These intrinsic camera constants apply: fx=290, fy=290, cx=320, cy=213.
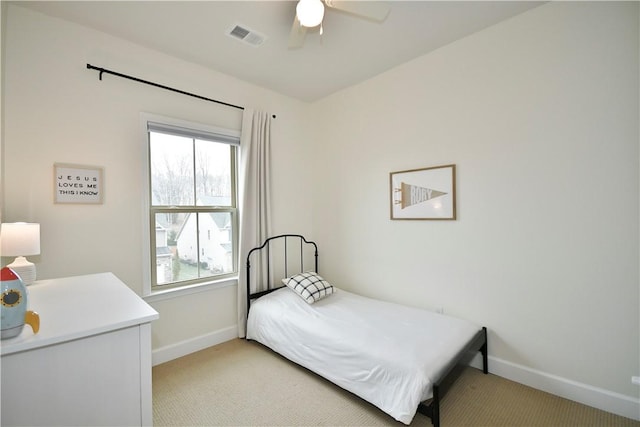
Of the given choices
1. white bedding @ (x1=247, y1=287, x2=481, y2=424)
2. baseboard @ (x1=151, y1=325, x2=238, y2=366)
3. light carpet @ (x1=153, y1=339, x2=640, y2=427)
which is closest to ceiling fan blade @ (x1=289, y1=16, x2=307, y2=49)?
white bedding @ (x1=247, y1=287, x2=481, y2=424)

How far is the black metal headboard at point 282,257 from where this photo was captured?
10.3 feet

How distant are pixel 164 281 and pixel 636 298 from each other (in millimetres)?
3526

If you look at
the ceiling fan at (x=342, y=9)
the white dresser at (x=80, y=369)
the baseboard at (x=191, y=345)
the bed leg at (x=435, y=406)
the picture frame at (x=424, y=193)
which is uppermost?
the ceiling fan at (x=342, y=9)

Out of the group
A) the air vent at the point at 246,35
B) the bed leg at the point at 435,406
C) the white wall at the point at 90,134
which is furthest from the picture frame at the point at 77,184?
the bed leg at the point at 435,406

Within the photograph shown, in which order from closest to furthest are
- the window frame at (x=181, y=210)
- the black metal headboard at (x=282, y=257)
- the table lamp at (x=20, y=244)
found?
the table lamp at (x=20, y=244) → the window frame at (x=181, y=210) → the black metal headboard at (x=282, y=257)

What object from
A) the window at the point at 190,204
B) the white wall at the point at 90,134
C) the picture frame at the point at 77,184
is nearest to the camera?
the white wall at the point at 90,134

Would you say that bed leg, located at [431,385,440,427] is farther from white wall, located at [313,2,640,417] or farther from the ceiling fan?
the ceiling fan

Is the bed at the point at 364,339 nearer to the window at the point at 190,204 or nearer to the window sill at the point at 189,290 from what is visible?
the window sill at the point at 189,290

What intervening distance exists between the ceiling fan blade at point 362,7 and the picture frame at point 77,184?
210cm

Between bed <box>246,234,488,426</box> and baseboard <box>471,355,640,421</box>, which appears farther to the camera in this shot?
baseboard <box>471,355,640,421</box>

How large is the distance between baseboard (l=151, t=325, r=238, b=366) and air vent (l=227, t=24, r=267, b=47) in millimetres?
2714

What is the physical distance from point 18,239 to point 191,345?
1.62 m

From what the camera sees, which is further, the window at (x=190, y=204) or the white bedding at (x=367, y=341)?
the window at (x=190, y=204)

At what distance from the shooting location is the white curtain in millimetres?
3020
